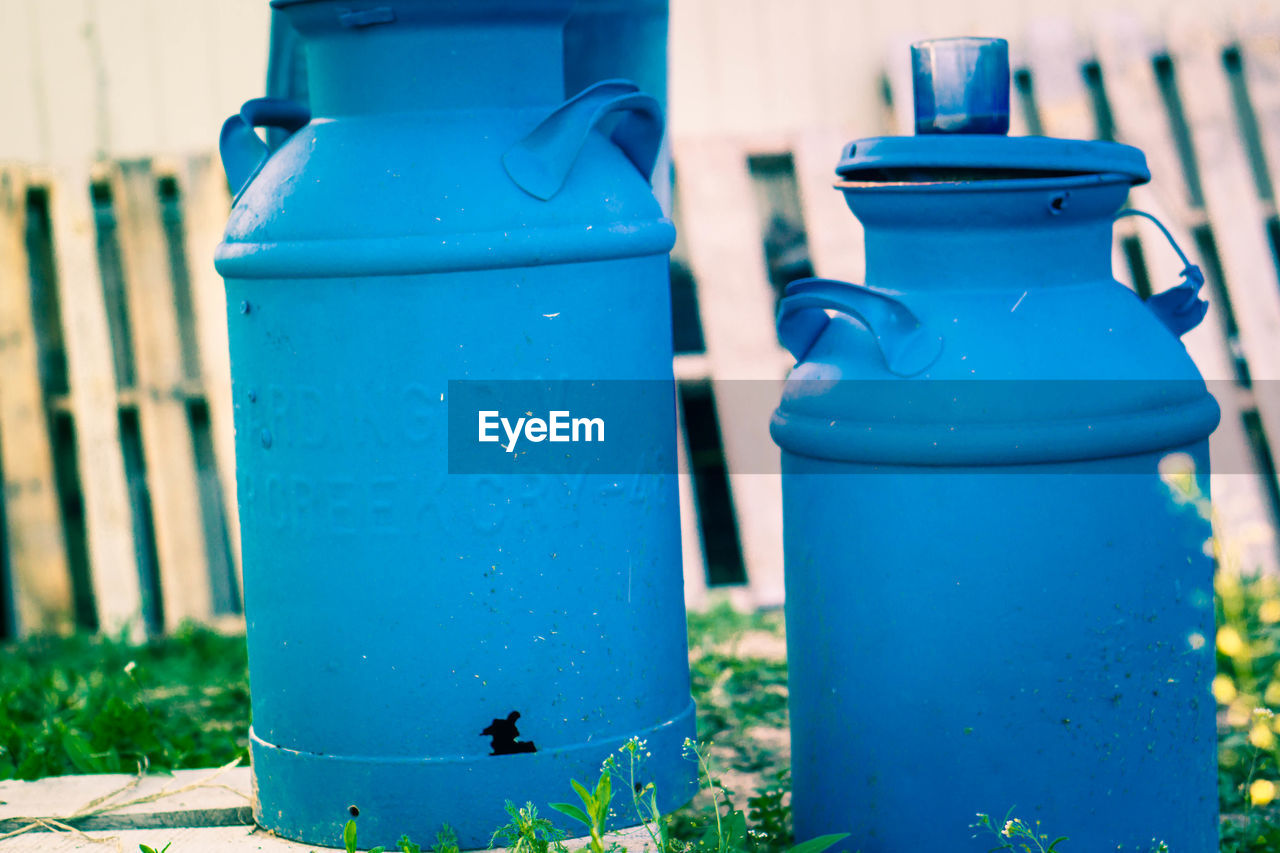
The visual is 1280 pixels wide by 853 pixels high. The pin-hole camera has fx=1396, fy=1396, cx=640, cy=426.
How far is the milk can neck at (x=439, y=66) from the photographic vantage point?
1.98 metres

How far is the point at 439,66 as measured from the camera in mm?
1984

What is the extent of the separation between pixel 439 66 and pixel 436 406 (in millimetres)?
486

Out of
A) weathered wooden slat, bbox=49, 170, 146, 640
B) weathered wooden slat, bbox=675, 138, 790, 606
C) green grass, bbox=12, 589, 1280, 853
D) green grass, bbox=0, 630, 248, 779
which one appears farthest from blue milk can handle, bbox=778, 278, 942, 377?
weathered wooden slat, bbox=49, 170, 146, 640

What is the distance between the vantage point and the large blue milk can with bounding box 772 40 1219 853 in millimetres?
1909

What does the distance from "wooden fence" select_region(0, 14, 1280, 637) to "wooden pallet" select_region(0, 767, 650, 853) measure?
1.62m

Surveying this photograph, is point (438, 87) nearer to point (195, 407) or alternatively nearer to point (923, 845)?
point (923, 845)

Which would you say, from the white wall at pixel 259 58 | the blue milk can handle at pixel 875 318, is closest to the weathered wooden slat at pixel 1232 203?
the white wall at pixel 259 58

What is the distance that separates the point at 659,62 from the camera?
2393mm

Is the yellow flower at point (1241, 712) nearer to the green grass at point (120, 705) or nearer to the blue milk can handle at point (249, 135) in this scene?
the green grass at point (120, 705)

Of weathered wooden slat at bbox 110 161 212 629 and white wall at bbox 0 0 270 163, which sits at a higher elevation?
white wall at bbox 0 0 270 163

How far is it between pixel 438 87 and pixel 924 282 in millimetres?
751

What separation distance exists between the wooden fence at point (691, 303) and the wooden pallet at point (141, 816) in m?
1.62

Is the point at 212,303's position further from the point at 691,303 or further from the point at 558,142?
the point at 558,142

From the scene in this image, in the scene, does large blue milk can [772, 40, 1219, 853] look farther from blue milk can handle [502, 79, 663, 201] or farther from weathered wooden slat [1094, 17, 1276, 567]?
weathered wooden slat [1094, 17, 1276, 567]
